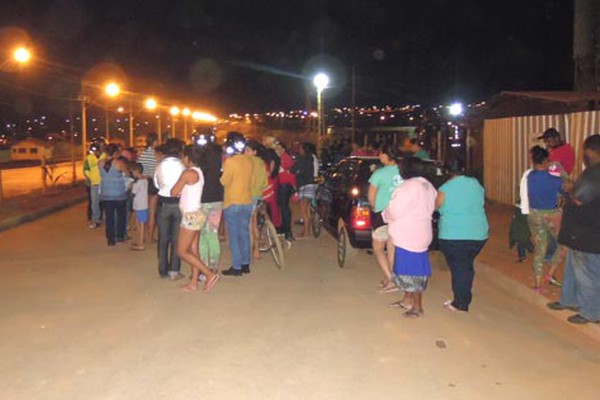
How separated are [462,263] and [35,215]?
12.3m

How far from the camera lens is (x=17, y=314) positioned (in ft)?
23.0

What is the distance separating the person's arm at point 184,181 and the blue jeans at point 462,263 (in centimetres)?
296

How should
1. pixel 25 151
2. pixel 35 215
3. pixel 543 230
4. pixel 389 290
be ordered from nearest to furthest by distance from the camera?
pixel 543 230, pixel 389 290, pixel 35 215, pixel 25 151

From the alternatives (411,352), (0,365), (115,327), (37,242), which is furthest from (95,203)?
(411,352)

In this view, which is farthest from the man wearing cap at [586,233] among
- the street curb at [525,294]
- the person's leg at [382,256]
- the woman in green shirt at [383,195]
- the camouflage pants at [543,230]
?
the person's leg at [382,256]

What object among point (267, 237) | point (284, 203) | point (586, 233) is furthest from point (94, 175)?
point (586, 233)

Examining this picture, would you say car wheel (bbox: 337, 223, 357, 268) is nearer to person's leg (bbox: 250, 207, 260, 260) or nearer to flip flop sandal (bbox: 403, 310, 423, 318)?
person's leg (bbox: 250, 207, 260, 260)

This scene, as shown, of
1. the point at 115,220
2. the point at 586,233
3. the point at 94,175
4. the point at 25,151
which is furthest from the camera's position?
the point at 25,151

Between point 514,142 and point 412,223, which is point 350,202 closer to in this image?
point 412,223

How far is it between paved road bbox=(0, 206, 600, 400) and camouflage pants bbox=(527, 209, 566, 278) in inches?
23.4

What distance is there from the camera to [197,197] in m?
7.96

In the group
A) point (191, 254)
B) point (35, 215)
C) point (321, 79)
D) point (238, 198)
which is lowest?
point (35, 215)

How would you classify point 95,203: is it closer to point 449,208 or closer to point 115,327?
point 115,327

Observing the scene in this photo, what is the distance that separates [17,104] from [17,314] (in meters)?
63.8
